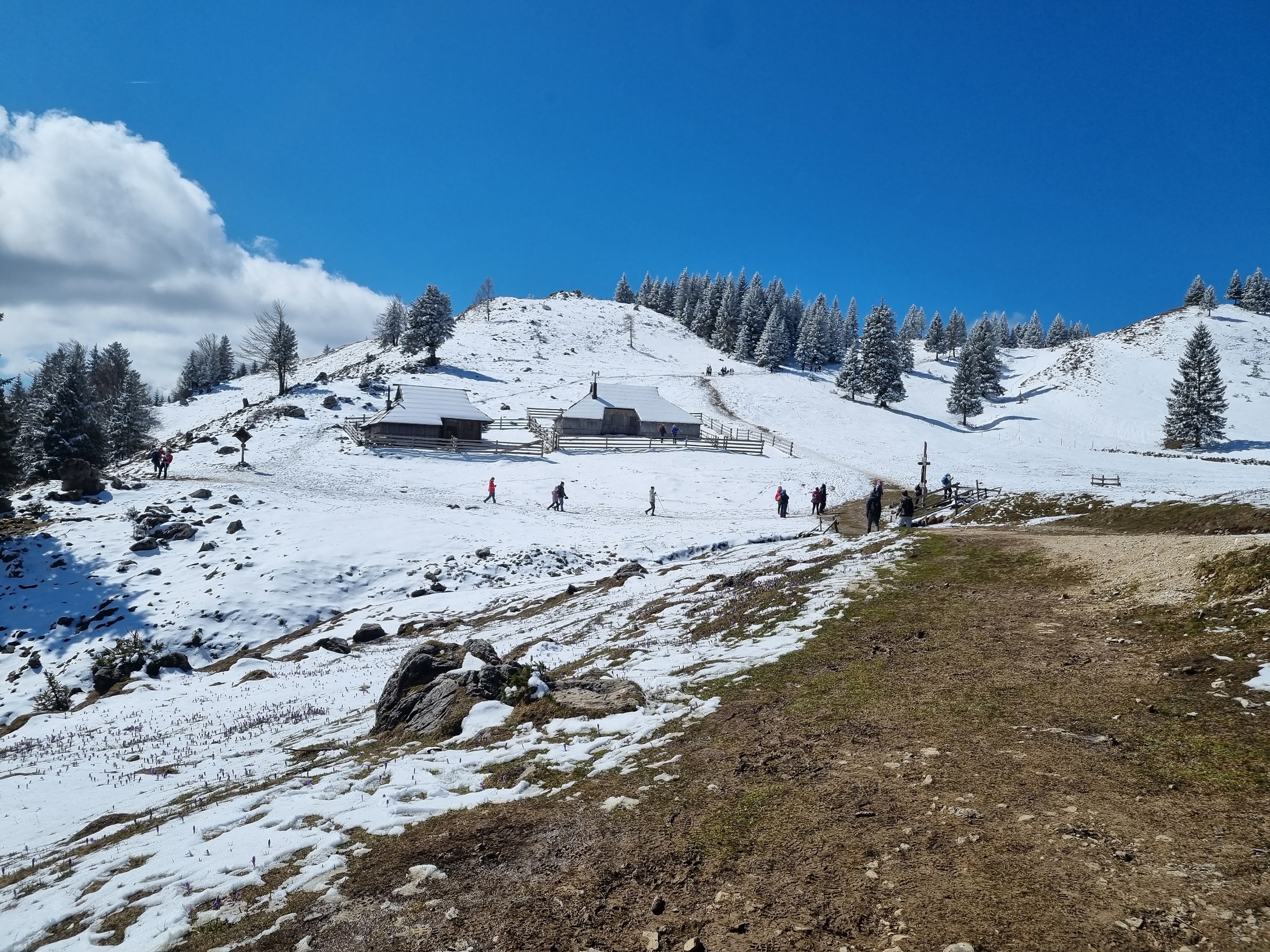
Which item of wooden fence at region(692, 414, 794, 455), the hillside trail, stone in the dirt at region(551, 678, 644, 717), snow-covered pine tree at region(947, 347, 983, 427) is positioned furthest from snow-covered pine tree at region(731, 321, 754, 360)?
the hillside trail

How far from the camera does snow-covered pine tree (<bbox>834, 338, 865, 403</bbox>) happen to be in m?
80.1

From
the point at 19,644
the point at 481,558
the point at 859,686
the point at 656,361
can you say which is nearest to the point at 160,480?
the point at 19,644

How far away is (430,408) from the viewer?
182 feet

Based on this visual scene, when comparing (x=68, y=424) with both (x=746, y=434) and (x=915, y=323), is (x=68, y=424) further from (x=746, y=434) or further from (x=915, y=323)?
(x=915, y=323)

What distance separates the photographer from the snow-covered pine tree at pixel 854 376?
8006 centimetres

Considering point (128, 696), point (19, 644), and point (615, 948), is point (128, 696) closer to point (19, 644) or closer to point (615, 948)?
point (19, 644)

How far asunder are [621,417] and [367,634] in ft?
143

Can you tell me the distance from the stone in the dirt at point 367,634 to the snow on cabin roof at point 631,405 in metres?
40.2

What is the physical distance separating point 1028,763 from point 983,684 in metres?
2.34

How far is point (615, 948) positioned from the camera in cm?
414

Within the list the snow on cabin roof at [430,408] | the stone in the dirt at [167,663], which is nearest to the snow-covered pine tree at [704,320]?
the snow on cabin roof at [430,408]

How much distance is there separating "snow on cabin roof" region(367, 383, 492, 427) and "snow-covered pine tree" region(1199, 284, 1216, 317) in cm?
12740

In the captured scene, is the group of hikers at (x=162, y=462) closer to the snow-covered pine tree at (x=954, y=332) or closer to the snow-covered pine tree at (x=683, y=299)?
the snow-covered pine tree at (x=683, y=299)

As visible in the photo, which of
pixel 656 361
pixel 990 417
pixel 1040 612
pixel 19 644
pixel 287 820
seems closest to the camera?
pixel 287 820
